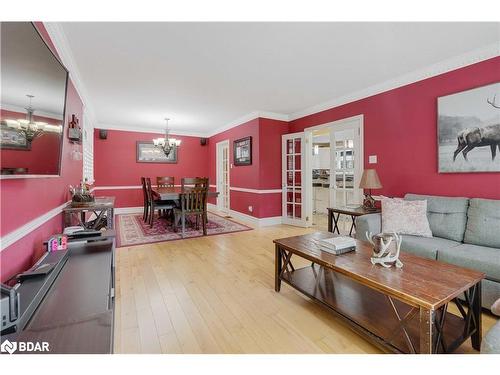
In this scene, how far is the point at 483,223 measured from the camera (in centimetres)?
220

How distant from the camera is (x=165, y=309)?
192 centimetres

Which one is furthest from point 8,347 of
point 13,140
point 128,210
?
point 128,210

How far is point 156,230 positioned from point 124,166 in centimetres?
286

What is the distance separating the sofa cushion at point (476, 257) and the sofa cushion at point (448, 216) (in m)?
0.21

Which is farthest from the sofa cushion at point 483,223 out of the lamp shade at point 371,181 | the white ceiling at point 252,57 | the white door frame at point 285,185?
the white door frame at point 285,185

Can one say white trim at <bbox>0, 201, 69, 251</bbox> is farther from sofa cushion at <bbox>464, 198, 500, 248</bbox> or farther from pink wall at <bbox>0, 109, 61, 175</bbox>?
sofa cushion at <bbox>464, 198, 500, 248</bbox>

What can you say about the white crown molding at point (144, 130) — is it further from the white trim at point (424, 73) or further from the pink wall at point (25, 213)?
the pink wall at point (25, 213)

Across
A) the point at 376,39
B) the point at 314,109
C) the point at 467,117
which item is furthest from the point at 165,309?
the point at 314,109

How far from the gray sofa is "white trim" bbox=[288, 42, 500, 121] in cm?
150

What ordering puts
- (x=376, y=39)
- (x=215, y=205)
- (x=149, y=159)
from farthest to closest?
(x=215, y=205) < (x=149, y=159) < (x=376, y=39)

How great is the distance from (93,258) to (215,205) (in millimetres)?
5578

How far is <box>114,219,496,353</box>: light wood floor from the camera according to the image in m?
1.50
